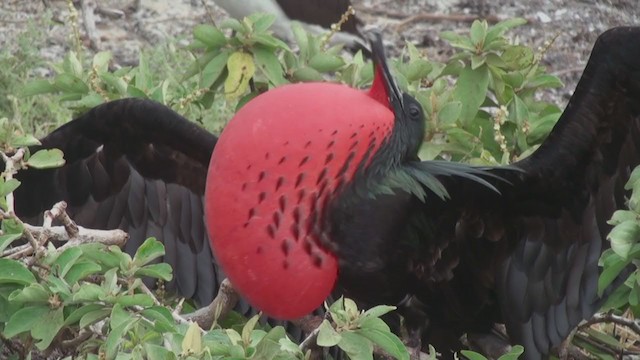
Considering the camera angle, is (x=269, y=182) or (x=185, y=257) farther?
(x=185, y=257)

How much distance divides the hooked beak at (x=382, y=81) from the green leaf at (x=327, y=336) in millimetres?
496

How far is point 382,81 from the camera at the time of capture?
217cm

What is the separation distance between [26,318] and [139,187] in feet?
2.53

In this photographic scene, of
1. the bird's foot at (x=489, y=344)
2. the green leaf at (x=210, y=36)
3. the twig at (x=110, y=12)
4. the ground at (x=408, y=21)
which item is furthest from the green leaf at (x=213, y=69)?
the twig at (x=110, y=12)

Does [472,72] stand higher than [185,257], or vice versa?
[472,72]

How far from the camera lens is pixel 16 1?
14.7 feet

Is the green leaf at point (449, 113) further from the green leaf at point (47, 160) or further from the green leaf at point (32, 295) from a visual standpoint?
the green leaf at point (32, 295)

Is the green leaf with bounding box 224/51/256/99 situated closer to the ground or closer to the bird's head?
the bird's head

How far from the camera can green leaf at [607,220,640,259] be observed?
1.96 metres

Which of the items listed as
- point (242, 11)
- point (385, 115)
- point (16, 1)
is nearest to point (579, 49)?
point (242, 11)

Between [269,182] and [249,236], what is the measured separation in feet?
0.28

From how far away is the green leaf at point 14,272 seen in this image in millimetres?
1911

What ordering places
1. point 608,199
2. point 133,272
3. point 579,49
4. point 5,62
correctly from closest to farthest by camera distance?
1. point 133,272
2. point 608,199
3. point 5,62
4. point 579,49

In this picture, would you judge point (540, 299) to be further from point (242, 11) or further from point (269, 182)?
point (242, 11)
